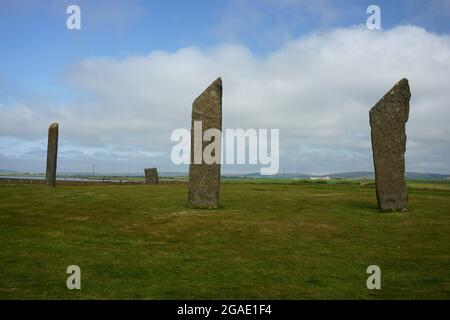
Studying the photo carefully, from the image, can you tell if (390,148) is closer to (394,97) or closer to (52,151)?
(394,97)

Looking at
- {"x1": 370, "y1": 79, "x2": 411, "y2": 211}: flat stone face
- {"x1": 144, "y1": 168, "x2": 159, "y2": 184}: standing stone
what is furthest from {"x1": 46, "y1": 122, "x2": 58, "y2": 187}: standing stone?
{"x1": 370, "y1": 79, "x2": 411, "y2": 211}: flat stone face

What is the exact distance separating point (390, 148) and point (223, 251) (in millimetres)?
11011

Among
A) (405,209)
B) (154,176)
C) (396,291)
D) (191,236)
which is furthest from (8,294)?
(154,176)

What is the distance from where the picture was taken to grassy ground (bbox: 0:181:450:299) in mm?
8625

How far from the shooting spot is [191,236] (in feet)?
46.6

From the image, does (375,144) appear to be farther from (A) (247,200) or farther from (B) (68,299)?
(B) (68,299)

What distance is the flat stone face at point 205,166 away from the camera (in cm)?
2008

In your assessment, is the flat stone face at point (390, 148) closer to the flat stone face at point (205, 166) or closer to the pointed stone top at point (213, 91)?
the pointed stone top at point (213, 91)

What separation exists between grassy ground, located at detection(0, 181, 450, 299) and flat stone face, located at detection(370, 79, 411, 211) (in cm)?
108

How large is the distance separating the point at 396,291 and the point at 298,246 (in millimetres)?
4394

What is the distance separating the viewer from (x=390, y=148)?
19281 millimetres

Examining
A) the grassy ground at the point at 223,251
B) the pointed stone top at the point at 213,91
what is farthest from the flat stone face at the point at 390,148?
the pointed stone top at the point at 213,91

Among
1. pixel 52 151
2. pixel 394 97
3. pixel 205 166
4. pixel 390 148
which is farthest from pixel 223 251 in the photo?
pixel 52 151

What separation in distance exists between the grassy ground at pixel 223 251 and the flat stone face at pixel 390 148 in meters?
1.08
